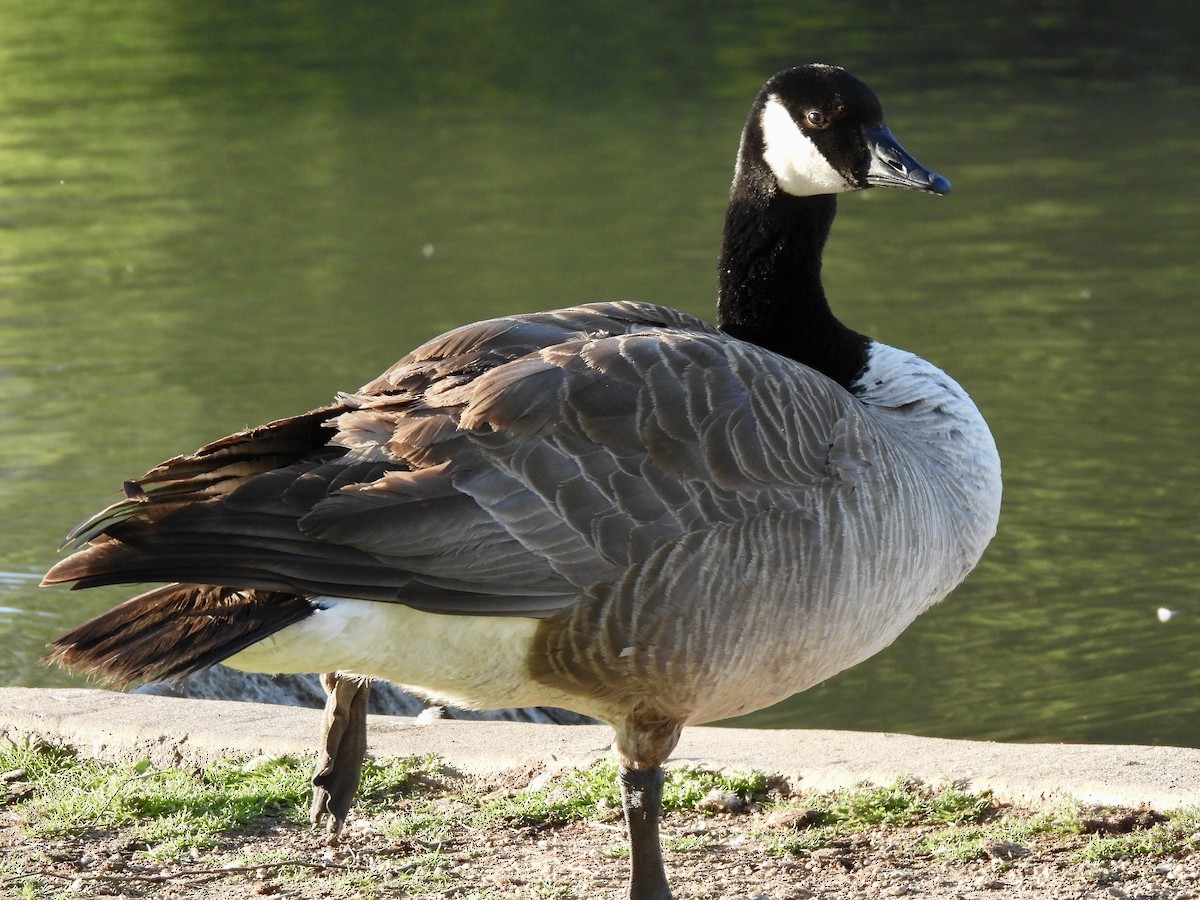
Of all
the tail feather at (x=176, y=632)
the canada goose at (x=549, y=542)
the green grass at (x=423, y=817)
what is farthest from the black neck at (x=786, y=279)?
the tail feather at (x=176, y=632)

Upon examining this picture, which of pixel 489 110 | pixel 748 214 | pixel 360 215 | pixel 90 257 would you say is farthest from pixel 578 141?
pixel 748 214

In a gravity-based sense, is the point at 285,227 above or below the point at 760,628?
below

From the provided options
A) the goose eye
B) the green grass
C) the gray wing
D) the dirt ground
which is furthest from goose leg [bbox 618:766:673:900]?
the goose eye

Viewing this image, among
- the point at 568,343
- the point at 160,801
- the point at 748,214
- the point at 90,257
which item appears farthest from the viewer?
the point at 90,257

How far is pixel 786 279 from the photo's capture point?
5.29 m

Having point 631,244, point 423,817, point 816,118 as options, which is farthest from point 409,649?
point 631,244

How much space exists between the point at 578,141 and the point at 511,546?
52.6ft

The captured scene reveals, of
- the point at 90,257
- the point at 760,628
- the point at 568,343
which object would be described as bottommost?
the point at 90,257

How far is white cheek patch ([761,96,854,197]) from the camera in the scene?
520 centimetres

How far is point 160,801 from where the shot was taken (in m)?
4.98

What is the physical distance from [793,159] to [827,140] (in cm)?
13

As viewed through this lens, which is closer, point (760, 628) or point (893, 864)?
A: point (760, 628)

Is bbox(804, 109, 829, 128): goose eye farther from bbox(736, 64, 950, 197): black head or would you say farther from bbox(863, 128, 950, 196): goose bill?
bbox(863, 128, 950, 196): goose bill

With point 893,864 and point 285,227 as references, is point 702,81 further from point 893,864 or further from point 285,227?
point 893,864
